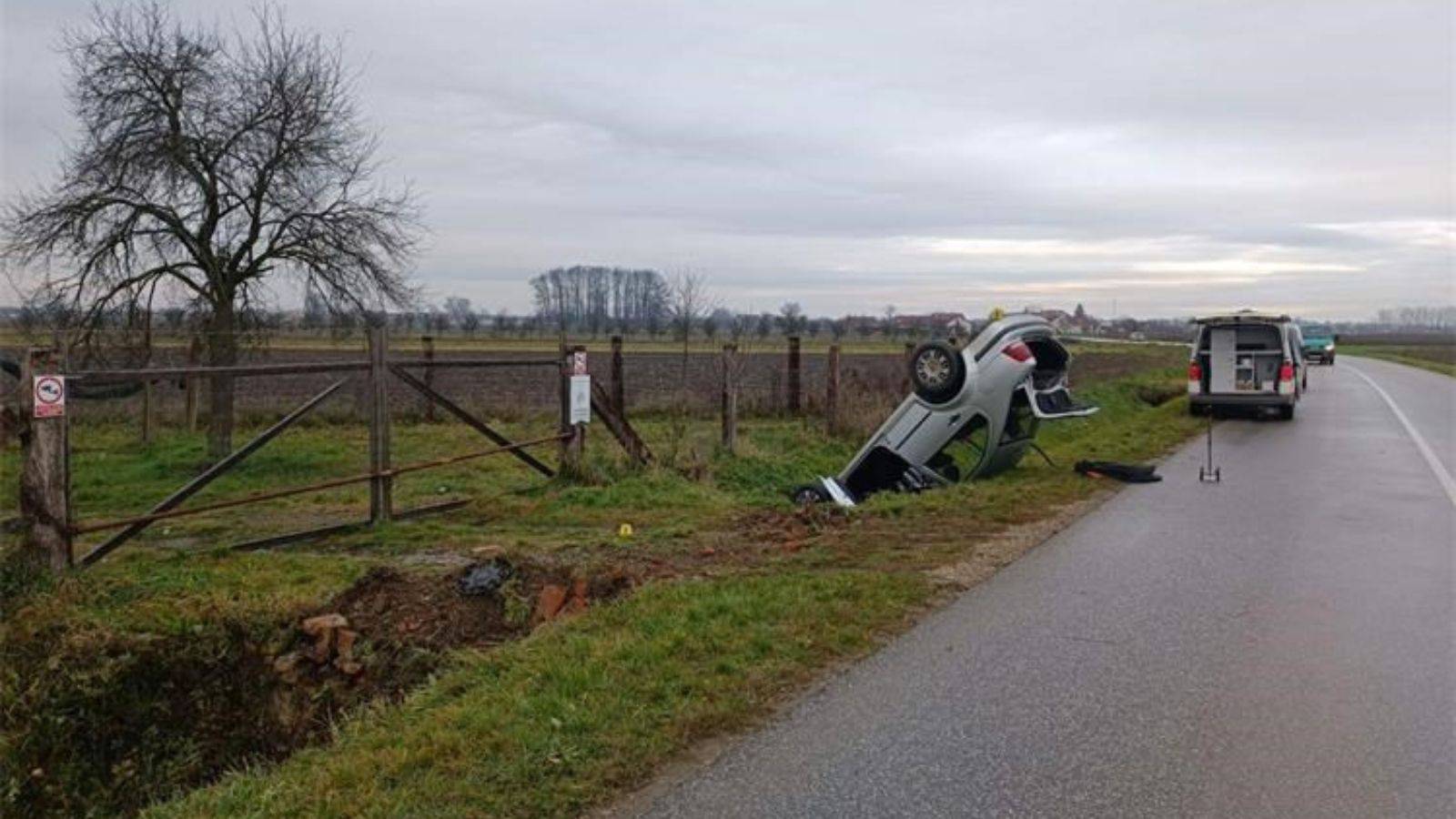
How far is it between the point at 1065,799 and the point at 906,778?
58 centimetres

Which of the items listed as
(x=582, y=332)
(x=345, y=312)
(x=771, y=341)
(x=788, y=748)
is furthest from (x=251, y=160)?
(x=582, y=332)

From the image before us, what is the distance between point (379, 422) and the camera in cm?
1067

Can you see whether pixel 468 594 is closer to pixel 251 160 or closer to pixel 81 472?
pixel 81 472

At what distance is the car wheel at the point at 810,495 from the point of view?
12477 mm

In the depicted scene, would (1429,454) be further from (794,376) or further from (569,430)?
(569,430)

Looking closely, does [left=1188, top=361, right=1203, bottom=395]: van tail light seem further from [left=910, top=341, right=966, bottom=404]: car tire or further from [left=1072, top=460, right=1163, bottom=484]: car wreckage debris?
[left=910, top=341, right=966, bottom=404]: car tire

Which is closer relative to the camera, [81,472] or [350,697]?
[350,697]

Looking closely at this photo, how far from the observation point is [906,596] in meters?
7.34

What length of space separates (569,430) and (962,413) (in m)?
4.38

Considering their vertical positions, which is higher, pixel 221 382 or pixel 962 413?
pixel 221 382

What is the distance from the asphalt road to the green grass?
294mm

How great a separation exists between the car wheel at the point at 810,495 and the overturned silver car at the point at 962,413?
0.04 ft

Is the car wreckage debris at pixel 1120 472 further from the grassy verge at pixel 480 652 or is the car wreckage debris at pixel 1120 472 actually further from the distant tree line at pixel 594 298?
the distant tree line at pixel 594 298

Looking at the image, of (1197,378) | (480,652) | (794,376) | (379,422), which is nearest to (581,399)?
(379,422)
